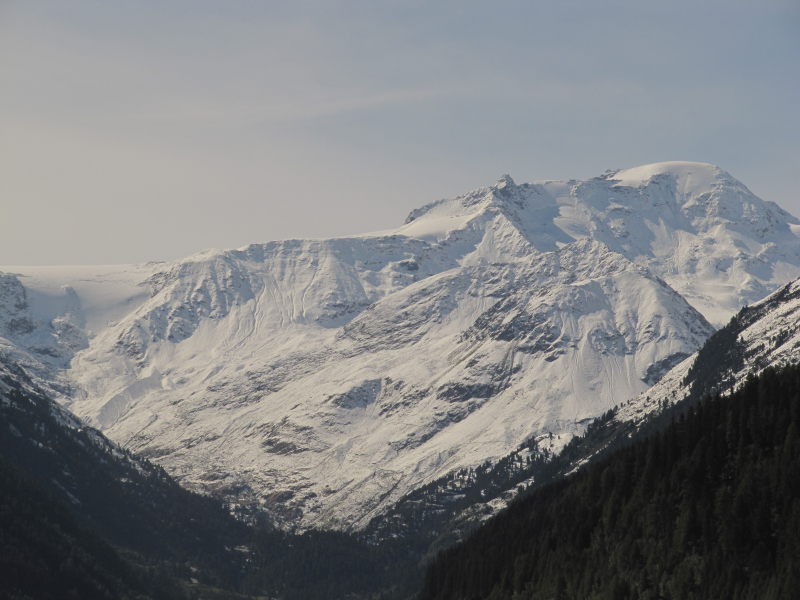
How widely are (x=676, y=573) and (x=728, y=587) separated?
13604mm

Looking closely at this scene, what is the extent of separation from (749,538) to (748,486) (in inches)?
415

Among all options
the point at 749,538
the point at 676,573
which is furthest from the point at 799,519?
the point at 676,573

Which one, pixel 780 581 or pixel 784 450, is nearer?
pixel 780 581

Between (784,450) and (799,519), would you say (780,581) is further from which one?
(784,450)

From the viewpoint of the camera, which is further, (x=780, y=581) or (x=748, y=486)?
(x=748, y=486)

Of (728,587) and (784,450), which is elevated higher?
(784,450)

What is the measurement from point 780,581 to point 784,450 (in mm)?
29246

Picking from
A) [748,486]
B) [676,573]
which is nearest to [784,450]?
[748,486]

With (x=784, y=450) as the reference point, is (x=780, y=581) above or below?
below

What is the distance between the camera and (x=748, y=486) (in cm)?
19800

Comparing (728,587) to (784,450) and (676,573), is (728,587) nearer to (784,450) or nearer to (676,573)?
(676,573)

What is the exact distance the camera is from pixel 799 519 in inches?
7254

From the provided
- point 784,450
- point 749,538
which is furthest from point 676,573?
point 784,450

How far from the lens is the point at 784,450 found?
200m
